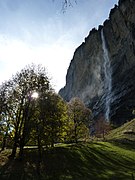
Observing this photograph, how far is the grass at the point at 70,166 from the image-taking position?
26.3 meters

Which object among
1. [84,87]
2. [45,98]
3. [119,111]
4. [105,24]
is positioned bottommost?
[45,98]

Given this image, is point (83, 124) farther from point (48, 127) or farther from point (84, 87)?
point (84, 87)

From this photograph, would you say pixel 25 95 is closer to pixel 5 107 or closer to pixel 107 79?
pixel 5 107

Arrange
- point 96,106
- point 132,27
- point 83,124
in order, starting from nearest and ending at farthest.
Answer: point 83,124, point 132,27, point 96,106

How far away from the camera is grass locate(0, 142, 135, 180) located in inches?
1034

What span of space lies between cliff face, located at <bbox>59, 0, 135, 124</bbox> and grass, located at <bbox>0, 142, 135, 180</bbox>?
7106cm

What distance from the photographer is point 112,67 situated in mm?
130250

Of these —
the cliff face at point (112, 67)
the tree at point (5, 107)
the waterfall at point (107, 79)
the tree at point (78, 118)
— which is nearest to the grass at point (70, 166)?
the tree at point (5, 107)

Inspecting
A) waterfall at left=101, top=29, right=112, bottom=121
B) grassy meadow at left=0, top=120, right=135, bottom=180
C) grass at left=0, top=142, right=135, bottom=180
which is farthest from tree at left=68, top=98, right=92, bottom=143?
waterfall at left=101, top=29, right=112, bottom=121

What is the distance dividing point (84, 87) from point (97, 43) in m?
29.3

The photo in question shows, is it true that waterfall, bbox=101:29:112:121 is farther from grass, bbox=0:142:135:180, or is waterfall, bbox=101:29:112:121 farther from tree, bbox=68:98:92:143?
grass, bbox=0:142:135:180

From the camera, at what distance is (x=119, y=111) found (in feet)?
362

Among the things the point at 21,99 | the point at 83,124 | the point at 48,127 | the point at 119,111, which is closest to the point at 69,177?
the point at 48,127

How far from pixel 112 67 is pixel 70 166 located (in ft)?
340
